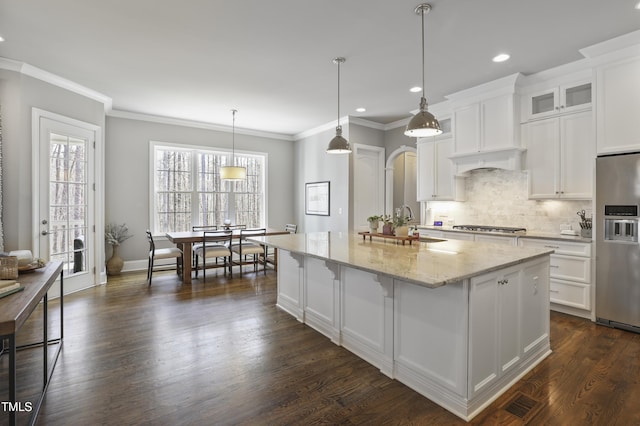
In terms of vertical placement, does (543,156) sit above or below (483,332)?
above

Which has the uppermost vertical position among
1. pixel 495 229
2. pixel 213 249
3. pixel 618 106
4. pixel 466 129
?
pixel 466 129

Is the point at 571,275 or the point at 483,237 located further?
the point at 483,237

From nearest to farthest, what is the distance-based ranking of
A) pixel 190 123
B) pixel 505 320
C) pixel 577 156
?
pixel 505 320
pixel 577 156
pixel 190 123

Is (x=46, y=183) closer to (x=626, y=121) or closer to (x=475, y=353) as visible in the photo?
(x=475, y=353)

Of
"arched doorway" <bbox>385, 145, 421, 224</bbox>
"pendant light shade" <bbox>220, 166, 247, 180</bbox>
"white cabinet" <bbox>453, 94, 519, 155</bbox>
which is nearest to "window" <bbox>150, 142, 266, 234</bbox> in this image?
"pendant light shade" <bbox>220, 166, 247, 180</bbox>

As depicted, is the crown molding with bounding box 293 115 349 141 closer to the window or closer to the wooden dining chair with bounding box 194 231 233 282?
the window

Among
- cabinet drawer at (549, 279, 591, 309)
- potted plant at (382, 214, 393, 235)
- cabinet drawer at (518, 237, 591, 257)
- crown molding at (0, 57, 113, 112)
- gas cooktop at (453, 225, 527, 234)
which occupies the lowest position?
cabinet drawer at (549, 279, 591, 309)

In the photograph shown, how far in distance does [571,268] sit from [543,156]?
1392 mm

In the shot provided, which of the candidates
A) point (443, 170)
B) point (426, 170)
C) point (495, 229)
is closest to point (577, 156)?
point (495, 229)

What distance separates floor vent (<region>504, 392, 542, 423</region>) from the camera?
1891 millimetres

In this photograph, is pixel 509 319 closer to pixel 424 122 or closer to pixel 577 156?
pixel 424 122

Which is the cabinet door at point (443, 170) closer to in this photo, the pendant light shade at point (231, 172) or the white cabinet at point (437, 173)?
the white cabinet at point (437, 173)

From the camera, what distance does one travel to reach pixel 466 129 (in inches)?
176

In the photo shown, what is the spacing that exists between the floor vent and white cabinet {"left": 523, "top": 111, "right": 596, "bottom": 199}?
2.60m
